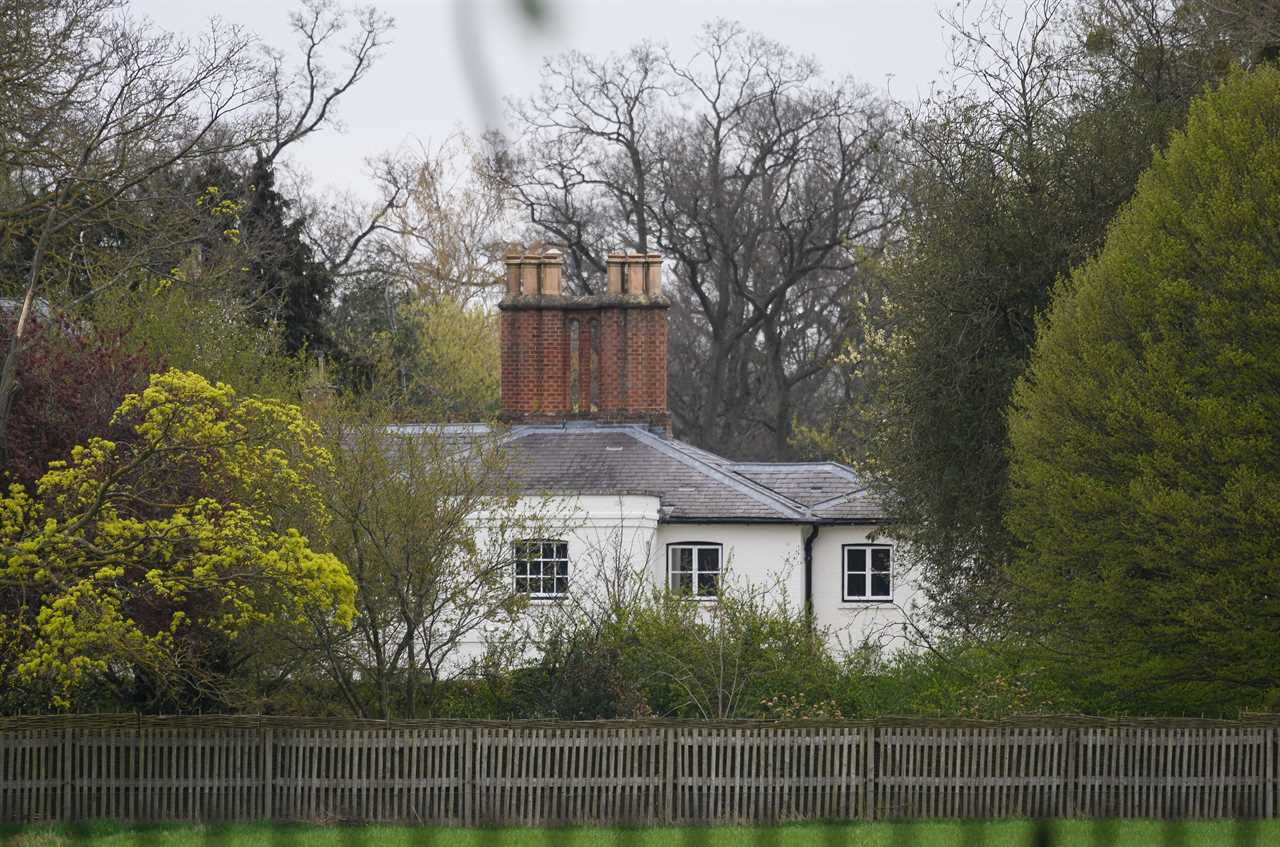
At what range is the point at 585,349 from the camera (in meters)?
32.1

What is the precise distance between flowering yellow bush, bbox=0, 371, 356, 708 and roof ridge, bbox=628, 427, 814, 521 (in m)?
14.6

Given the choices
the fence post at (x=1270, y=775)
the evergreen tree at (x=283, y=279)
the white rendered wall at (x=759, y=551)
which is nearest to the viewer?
the fence post at (x=1270, y=775)

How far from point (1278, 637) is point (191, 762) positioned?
12760 mm

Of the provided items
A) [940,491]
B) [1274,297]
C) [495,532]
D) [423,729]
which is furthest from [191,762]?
[1274,297]

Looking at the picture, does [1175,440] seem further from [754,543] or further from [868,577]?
[868,577]

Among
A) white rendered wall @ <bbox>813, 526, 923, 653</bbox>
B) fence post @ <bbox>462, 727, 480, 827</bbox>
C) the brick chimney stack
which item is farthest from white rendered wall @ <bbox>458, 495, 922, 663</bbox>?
fence post @ <bbox>462, 727, 480, 827</bbox>

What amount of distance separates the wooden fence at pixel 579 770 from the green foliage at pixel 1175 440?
4.35ft

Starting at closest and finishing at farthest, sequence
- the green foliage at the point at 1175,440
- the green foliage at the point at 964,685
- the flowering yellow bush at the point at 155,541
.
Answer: the flowering yellow bush at the point at 155,541 < the green foliage at the point at 1175,440 < the green foliage at the point at 964,685

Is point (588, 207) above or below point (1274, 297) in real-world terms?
below

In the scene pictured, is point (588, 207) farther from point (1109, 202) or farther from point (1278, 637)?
point (1109, 202)

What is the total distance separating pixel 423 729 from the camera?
18438 mm

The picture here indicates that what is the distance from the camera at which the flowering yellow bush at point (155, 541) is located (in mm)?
14523

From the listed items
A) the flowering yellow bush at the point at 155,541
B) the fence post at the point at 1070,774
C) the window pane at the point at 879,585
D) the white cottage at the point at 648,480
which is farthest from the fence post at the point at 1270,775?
the window pane at the point at 879,585

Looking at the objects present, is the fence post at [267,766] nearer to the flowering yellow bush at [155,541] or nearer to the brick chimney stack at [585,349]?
the flowering yellow bush at [155,541]
